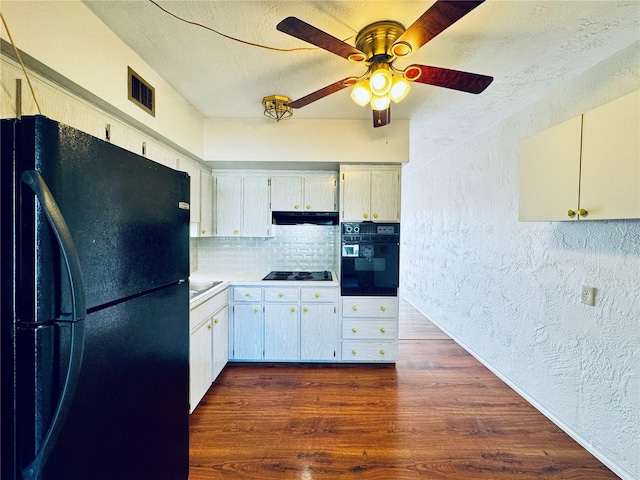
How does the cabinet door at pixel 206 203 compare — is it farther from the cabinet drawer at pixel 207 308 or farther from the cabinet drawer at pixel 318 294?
the cabinet drawer at pixel 318 294

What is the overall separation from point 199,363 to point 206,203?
1619mm

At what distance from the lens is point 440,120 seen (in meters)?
2.79

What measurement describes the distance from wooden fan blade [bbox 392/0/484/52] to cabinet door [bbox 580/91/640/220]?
3.26 feet

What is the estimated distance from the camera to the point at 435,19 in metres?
1.12

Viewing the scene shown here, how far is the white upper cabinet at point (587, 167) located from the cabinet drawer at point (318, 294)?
68.3 inches

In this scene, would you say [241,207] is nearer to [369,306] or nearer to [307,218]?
[307,218]

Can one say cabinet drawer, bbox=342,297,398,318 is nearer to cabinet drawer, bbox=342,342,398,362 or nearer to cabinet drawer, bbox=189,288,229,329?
cabinet drawer, bbox=342,342,398,362

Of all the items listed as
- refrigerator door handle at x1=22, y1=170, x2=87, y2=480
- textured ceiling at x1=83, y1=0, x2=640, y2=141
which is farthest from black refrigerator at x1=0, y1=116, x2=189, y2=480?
textured ceiling at x1=83, y1=0, x2=640, y2=141

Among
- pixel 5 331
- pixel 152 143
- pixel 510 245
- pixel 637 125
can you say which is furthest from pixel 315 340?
pixel 637 125

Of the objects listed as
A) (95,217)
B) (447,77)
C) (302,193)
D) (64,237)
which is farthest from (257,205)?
(64,237)

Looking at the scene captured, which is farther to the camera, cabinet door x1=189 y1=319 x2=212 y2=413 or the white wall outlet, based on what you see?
cabinet door x1=189 y1=319 x2=212 y2=413

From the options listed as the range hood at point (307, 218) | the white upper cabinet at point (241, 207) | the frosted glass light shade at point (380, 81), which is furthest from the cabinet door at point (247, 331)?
the frosted glass light shade at point (380, 81)

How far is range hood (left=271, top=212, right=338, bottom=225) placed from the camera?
122 inches

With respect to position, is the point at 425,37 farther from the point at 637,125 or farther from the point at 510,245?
the point at 510,245
